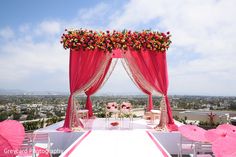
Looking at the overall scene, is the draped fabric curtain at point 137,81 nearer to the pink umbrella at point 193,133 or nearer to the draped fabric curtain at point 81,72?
the draped fabric curtain at point 81,72

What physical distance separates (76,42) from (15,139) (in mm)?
5879

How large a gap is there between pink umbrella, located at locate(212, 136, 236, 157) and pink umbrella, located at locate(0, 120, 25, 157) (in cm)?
162

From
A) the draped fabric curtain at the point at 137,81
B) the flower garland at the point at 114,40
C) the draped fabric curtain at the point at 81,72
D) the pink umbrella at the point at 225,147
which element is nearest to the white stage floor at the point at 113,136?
the draped fabric curtain at the point at 81,72

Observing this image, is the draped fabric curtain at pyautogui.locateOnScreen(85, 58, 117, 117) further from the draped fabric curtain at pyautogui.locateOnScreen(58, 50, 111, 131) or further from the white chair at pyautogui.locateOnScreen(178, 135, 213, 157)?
the white chair at pyautogui.locateOnScreen(178, 135, 213, 157)

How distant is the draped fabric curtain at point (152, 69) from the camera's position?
28.2 feet

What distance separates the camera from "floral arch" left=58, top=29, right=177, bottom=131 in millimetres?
8375

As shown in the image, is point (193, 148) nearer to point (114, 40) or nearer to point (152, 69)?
point (152, 69)

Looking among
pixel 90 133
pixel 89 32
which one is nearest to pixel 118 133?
pixel 90 133

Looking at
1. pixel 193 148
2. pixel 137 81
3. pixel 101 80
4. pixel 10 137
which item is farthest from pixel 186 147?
pixel 101 80

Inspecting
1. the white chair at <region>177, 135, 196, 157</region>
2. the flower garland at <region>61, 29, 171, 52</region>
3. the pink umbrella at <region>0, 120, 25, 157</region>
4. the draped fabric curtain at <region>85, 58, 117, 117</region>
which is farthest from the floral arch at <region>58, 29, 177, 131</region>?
the pink umbrella at <region>0, 120, 25, 157</region>

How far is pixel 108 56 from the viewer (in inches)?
348

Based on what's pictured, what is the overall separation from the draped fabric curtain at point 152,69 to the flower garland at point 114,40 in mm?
310

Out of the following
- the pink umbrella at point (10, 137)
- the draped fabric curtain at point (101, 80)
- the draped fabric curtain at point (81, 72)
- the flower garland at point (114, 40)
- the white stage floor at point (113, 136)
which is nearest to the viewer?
the pink umbrella at point (10, 137)

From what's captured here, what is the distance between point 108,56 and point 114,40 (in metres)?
0.61
